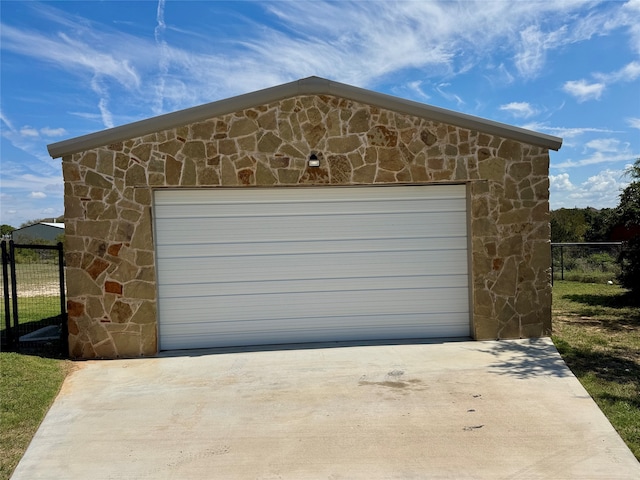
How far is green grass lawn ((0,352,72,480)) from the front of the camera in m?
4.81

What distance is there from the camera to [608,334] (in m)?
8.77

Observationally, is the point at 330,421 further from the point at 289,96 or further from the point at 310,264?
the point at 289,96

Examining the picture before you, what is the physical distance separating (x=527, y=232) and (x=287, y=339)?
174 inches

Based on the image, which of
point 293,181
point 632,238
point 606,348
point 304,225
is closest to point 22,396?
point 304,225

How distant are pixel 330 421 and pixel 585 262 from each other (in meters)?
16.0

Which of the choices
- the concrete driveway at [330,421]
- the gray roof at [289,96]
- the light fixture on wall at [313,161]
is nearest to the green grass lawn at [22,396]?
the concrete driveway at [330,421]

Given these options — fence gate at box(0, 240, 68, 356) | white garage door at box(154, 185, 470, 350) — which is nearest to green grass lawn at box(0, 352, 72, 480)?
fence gate at box(0, 240, 68, 356)

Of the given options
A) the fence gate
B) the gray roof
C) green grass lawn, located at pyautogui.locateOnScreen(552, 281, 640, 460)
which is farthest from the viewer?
the fence gate

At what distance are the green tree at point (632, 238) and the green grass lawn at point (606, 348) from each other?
45 centimetres

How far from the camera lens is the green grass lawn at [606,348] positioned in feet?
17.7

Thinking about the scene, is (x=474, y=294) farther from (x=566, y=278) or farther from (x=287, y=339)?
(x=566, y=278)

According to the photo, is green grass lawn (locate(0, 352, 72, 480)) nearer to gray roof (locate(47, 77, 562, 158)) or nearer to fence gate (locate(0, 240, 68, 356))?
fence gate (locate(0, 240, 68, 356))

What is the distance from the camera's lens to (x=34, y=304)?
13609 millimetres

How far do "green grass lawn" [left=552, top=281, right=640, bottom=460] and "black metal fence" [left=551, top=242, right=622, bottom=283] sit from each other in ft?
10.7
